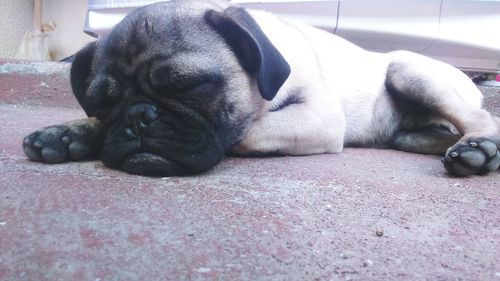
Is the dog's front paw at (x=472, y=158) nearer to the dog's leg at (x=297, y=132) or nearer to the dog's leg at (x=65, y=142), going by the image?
the dog's leg at (x=297, y=132)

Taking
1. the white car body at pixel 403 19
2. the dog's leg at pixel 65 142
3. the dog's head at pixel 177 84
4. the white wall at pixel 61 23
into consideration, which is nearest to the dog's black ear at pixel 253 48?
the dog's head at pixel 177 84

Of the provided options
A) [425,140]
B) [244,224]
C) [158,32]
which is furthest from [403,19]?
[244,224]

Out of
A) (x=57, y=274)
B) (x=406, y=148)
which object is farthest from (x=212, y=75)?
(x=406, y=148)

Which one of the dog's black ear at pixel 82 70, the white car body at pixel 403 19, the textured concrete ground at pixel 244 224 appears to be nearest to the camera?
the textured concrete ground at pixel 244 224

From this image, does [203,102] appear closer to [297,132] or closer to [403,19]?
[297,132]

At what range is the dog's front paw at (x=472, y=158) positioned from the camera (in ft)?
7.26

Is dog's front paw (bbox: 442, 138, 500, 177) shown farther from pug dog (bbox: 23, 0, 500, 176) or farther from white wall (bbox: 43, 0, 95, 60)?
white wall (bbox: 43, 0, 95, 60)

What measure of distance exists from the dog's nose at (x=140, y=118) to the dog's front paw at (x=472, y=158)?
1253mm

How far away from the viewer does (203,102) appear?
211 centimetres

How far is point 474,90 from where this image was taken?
3.30 metres

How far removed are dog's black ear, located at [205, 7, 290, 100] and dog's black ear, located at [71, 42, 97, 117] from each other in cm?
58

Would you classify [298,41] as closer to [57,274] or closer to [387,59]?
[387,59]

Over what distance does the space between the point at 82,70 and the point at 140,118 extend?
2.06ft

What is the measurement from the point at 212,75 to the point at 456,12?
322 cm
